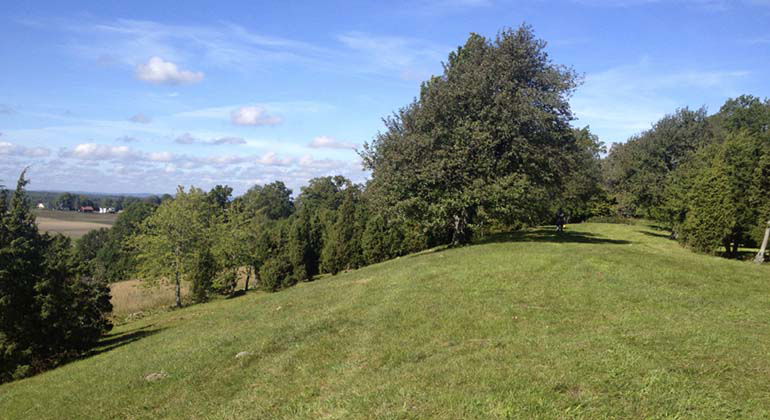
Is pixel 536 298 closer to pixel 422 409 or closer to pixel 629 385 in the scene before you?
pixel 629 385

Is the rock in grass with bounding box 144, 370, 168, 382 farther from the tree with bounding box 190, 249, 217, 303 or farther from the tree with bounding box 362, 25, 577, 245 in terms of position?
the tree with bounding box 190, 249, 217, 303

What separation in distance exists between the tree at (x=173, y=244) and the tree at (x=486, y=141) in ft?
78.3

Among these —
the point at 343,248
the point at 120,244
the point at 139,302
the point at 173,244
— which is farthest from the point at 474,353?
the point at 120,244

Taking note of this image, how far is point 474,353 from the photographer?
9812mm

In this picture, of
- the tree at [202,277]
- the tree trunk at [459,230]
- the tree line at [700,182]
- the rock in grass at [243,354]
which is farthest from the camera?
the tree at [202,277]

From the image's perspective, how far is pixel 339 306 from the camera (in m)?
16.6

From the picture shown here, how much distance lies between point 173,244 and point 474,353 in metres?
40.1

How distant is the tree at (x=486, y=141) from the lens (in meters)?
26.5

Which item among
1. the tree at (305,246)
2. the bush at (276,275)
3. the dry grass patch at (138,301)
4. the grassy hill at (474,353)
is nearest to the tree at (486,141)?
the grassy hill at (474,353)

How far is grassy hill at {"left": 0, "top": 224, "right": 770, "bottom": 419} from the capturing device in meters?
7.11

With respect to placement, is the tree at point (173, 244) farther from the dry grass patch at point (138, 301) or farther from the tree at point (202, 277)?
the dry grass patch at point (138, 301)

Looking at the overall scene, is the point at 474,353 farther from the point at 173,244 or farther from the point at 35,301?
the point at 173,244

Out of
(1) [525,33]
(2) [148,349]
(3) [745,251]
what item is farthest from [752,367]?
(3) [745,251]

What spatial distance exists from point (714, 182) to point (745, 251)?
33.9 ft
